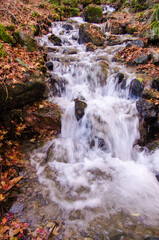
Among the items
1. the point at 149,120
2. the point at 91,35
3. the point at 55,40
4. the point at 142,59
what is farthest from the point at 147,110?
the point at 55,40

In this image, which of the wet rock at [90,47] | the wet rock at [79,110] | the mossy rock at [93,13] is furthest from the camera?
the mossy rock at [93,13]

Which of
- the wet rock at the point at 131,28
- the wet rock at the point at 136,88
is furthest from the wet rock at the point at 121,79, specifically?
the wet rock at the point at 131,28

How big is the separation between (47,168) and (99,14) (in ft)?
54.2

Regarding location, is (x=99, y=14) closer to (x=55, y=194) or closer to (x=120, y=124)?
(x=120, y=124)

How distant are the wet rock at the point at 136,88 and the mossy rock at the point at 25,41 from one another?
17.3ft

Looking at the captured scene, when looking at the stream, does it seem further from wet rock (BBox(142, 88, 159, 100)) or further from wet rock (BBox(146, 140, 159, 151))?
wet rock (BBox(142, 88, 159, 100))

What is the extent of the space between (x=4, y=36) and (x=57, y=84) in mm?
2908

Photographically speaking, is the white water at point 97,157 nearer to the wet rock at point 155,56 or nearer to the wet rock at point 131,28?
the wet rock at point 155,56

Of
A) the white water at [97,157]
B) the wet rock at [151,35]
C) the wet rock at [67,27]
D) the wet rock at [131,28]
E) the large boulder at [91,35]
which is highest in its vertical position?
the wet rock at [67,27]

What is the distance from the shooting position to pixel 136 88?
229 inches

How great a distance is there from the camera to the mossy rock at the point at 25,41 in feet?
20.1

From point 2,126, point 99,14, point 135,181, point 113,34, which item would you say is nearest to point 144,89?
point 135,181

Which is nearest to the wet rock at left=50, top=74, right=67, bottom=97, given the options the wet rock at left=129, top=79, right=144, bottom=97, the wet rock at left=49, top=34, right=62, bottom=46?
the wet rock at left=129, top=79, right=144, bottom=97

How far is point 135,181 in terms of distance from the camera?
3754 millimetres
